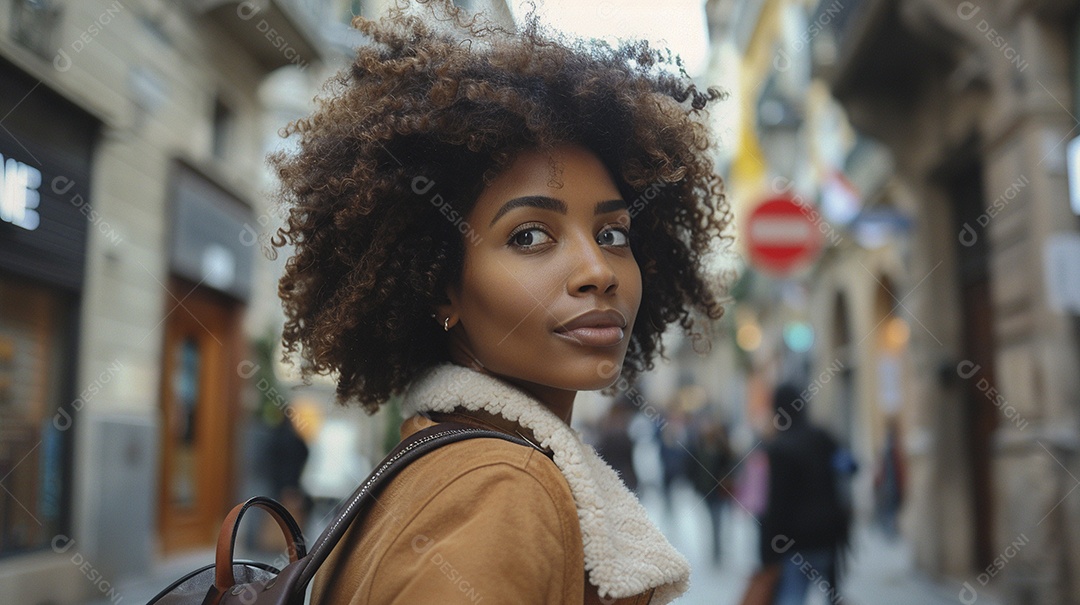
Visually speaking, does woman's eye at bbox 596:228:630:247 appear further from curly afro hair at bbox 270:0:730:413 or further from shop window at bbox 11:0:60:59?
shop window at bbox 11:0:60:59

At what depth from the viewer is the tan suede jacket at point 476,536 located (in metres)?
1.15

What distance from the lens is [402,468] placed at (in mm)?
1392

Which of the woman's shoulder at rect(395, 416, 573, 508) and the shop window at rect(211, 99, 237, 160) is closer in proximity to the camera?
the woman's shoulder at rect(395, 416, 573, 508)

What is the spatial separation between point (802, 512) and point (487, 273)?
15.2ft

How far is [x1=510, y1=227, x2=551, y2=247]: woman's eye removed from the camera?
1.59m

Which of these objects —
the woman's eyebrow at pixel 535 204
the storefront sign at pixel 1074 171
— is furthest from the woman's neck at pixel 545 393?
the storefront sign at pixel 1074 171

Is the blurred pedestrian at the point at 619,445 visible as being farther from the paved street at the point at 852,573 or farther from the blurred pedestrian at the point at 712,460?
the paved street at the point at 852,573

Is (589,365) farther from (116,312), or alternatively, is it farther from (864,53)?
(864,53)

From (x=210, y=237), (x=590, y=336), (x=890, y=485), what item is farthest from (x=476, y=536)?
(x=890, y=485)

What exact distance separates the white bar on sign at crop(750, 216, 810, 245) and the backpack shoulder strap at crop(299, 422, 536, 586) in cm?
796

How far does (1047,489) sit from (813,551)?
7.33 ft

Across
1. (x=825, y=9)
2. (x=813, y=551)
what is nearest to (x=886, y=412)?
(x=825, y=9)

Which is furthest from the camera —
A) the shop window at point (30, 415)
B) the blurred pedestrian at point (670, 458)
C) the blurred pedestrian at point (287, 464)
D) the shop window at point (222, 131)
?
the blurred pedestrian at point (670, 458)

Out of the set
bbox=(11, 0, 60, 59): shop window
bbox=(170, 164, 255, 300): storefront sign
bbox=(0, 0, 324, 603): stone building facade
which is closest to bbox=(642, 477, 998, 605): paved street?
bbox=(0, 0, 324, 603): stone building facade
